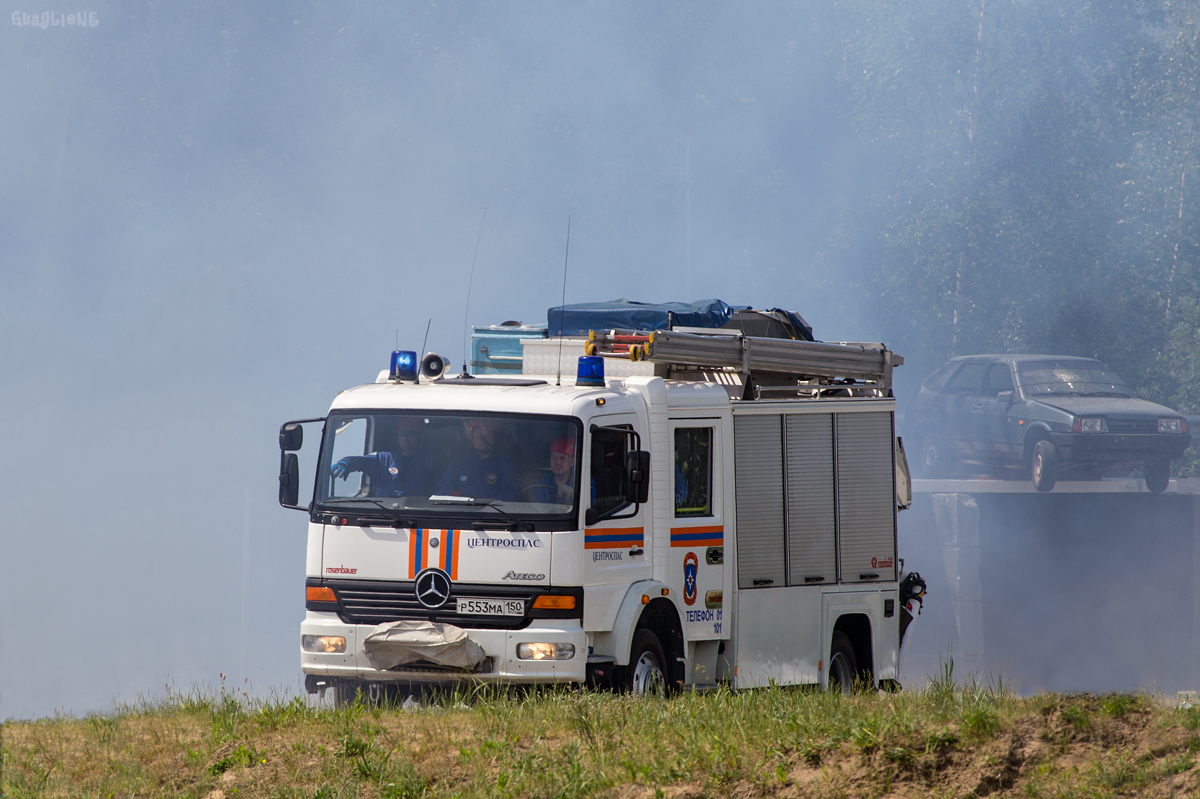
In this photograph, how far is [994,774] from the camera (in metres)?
5.68

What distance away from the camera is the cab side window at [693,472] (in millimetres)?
9117

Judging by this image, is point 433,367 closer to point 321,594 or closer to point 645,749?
point 321,594

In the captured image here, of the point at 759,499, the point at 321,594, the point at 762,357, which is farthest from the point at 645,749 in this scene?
the point at 762,357

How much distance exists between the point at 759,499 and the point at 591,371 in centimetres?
200

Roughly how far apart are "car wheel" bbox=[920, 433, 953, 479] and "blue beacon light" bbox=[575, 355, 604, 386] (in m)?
16.1

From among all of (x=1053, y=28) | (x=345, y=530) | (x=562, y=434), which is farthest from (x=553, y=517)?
(x=1053, y=28)

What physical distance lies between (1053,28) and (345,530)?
136 feet

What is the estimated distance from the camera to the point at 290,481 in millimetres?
8672

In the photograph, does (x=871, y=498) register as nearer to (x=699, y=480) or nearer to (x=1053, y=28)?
(x=699, y=480)

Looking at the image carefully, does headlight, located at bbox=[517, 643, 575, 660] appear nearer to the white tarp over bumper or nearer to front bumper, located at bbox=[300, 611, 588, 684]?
front bumper, located at bbox=[300, 611, 588, 684]

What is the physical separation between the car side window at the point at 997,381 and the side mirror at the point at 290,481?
1557 cm

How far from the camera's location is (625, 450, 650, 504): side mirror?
26.8ft

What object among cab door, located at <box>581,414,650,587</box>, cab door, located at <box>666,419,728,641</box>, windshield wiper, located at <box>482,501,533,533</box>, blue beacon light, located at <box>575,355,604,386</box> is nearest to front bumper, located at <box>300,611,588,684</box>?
cab door, located at <box>581,414,650,587</box>

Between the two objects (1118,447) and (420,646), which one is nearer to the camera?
(420,646)
